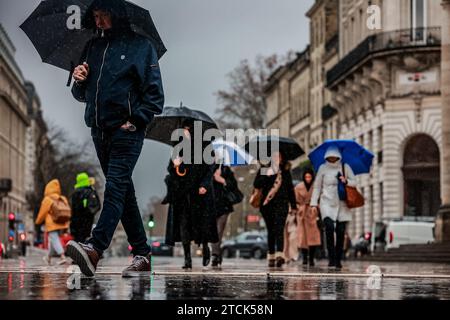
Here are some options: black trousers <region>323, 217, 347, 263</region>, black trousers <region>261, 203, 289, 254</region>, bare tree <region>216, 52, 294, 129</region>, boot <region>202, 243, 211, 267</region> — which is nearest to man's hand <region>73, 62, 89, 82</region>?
boot <region>202, 243, 211, 267</region>

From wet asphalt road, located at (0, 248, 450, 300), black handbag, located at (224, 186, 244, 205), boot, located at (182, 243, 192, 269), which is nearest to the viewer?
wet asphalt road, located at (0, 248, 450, 300)

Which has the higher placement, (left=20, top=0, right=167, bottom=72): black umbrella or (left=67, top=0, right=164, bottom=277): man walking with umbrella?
(left=20, top=0, right=167, bottom=72): black umbrella

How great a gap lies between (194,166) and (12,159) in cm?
11147

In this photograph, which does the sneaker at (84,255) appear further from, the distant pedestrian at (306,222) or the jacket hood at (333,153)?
the distant pedestrian at (306,222)

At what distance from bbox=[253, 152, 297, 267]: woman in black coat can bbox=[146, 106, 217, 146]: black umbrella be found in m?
1.30

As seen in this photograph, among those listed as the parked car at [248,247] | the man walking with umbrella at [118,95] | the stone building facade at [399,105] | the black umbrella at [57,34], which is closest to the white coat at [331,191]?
the black umbrella at [57,34]

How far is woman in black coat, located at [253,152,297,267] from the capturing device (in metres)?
21.4

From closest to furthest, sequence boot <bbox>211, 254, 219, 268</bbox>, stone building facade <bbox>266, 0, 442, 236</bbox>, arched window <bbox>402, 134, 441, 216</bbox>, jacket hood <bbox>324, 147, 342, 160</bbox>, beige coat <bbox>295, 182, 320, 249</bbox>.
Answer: jacket hood <bbox>324, 147, 342, 160</bbox>
boot <bbox>211, 254, 219, 268</bbox>
beige coat <bbox>295, 182, 320, 249</bbox>
arched window <bbox>402, 134, 441, 216</bbox>
stone building facade <bbox>266, 0, 442, 236</bbox>

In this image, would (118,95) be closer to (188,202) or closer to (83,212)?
(188,202)

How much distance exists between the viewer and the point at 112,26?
11.5m

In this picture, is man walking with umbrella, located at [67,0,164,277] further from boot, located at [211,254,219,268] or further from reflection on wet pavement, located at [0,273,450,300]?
boot, located at [211,254,219,268]
